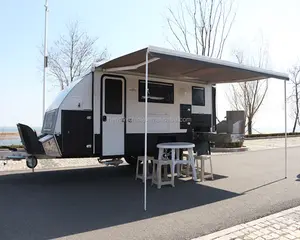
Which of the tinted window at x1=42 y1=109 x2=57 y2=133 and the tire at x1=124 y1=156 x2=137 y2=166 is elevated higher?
the tinted window at x1=42 y1=109 x2=57 y2=133

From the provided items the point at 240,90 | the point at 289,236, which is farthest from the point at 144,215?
the point at 240,90

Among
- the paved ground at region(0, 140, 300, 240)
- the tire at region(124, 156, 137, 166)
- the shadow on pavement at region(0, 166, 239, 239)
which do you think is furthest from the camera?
the tire at region(124, 156, 137, 166)

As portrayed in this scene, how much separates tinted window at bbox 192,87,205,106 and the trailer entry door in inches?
92.0

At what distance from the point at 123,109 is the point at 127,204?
2727 millimetres

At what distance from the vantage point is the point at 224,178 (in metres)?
7.65

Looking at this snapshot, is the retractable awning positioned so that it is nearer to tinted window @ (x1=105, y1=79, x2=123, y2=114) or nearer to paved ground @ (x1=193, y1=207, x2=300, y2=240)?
tinted window @ (x1=105, y1=79, x2=123, y2=114)

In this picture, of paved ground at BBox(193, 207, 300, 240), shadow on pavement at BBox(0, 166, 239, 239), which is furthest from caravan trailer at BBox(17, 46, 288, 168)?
paved ground at BBox(193, 207, 300, 240)

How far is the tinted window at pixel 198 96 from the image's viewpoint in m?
8.75

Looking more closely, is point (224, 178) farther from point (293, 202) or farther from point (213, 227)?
point (213, 227)

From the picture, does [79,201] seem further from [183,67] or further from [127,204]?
[183,67]

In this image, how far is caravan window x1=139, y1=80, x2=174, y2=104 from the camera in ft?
25.3

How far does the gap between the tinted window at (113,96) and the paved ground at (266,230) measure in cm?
406

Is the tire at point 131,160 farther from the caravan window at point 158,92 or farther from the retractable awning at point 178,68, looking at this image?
the retractable awning at point 178,68

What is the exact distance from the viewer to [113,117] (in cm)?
723
